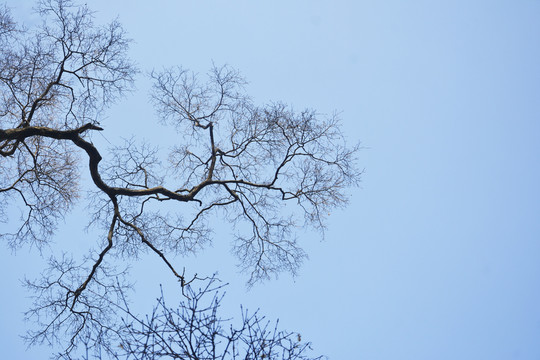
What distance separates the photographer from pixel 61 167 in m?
9.75

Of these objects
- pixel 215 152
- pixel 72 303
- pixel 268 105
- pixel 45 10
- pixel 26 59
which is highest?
pixel 45 10

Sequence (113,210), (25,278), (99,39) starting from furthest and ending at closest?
(113,210) → (99,39) → (25,278)

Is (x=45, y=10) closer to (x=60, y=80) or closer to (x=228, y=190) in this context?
(x=60, y=80)

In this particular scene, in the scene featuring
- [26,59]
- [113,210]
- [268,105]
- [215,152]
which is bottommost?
[113,210]

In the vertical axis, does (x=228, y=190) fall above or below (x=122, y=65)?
below

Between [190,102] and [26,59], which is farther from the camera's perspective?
[190,102]

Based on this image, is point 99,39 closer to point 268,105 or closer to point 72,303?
point 268,105

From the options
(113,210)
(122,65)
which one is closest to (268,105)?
(122,65)

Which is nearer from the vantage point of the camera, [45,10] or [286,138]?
[45,10]

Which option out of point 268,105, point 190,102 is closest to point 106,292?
point 190,102

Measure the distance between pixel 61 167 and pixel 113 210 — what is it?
1.54 m

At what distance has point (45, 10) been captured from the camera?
8852mm

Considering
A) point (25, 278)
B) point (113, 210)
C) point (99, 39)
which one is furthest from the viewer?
point (113, 210)

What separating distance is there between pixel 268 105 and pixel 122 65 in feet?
11.2
